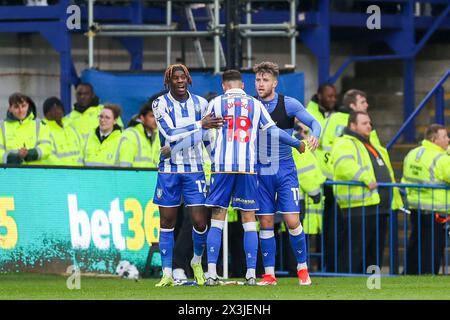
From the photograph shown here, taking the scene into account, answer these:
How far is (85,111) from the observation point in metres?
21.1

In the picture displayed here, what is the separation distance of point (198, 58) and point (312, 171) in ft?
14.6

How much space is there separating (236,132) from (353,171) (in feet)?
12.8

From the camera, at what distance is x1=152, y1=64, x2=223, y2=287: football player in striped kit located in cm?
1598

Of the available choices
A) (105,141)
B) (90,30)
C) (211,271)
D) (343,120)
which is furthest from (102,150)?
(211,271)

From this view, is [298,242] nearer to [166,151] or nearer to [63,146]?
[166,151]

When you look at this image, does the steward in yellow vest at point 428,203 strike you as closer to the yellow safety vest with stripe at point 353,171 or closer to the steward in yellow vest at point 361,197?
the steward in yellow vest at point 361,197

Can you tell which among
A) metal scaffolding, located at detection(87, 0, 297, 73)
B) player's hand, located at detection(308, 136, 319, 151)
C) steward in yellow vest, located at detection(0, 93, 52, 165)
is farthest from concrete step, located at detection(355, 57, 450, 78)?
player's hand, located at detection(308, 136, 319, 151)

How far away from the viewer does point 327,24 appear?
23.2m

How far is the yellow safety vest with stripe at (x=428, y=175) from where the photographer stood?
63.7ft

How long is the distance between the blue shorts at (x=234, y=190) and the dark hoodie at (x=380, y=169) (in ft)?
12.5

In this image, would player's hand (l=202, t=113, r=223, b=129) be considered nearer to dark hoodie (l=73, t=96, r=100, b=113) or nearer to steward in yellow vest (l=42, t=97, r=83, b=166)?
steward in yellow vest (l=42, t=97, r=83, b=166)

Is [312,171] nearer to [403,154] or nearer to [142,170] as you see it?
[142,170]

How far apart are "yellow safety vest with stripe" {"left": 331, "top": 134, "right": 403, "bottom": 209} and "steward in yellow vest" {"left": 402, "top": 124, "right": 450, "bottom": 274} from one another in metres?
0.45
